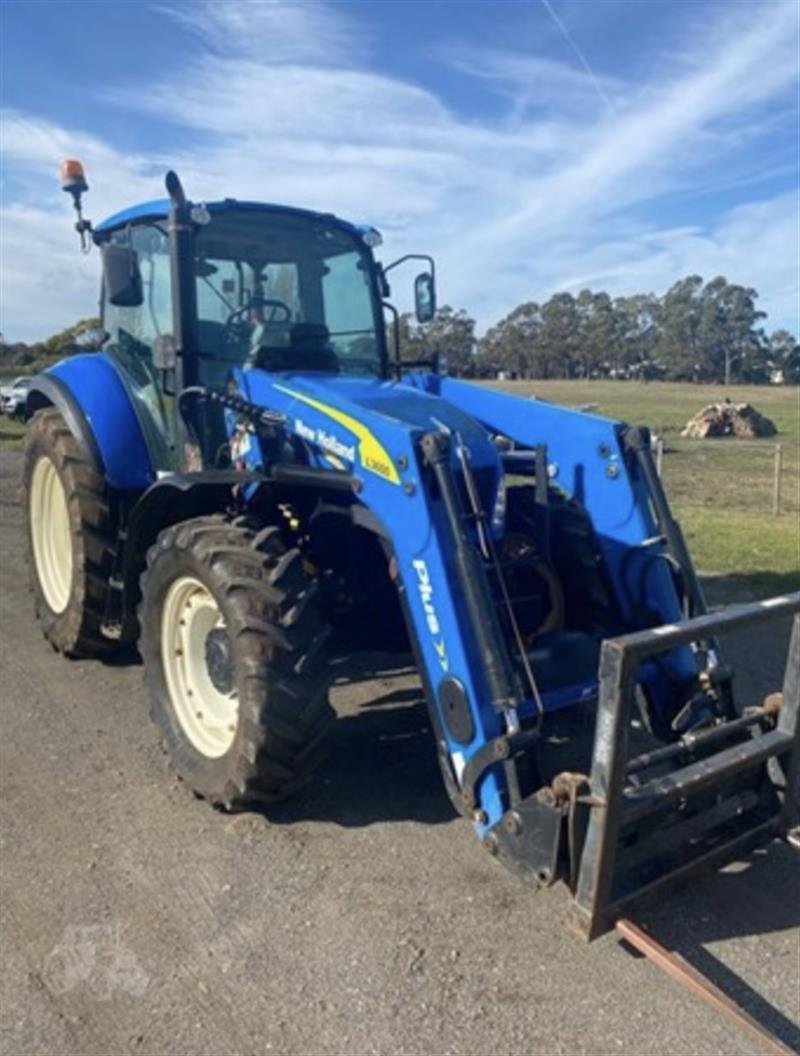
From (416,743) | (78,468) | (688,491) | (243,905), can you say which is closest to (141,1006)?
(243,905)

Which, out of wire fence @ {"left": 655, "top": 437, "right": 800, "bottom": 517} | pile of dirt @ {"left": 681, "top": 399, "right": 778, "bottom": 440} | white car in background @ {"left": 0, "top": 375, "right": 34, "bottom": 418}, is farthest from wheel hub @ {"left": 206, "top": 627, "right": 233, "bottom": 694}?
pile of dirt @ {"left": 681, "top": 399, "right": 778, "bottom": 440}

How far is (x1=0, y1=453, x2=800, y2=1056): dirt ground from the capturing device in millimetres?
2918

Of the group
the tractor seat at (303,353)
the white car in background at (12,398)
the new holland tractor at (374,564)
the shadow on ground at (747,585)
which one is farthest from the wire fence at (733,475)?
the white car in background at (12,398)

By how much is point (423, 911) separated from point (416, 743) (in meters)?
1.51

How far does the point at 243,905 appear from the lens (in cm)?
357

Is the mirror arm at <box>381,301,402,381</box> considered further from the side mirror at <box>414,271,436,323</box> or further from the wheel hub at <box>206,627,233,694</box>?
the wheel hub at <box>206,627,233,694</box>

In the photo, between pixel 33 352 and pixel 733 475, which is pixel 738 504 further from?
pixel 33 352

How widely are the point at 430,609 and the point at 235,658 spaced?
0.83 m

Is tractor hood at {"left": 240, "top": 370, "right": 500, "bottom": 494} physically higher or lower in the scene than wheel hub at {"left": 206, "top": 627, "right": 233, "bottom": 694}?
higher

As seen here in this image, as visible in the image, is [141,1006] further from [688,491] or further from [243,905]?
[688,491]

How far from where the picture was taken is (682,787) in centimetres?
331

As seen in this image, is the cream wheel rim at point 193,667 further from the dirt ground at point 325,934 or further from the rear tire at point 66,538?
the rear tire at point 66,538

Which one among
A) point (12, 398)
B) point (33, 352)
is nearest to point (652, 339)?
point (33, 352)

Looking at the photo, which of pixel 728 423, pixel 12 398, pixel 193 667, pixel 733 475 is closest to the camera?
pixel 193 667
